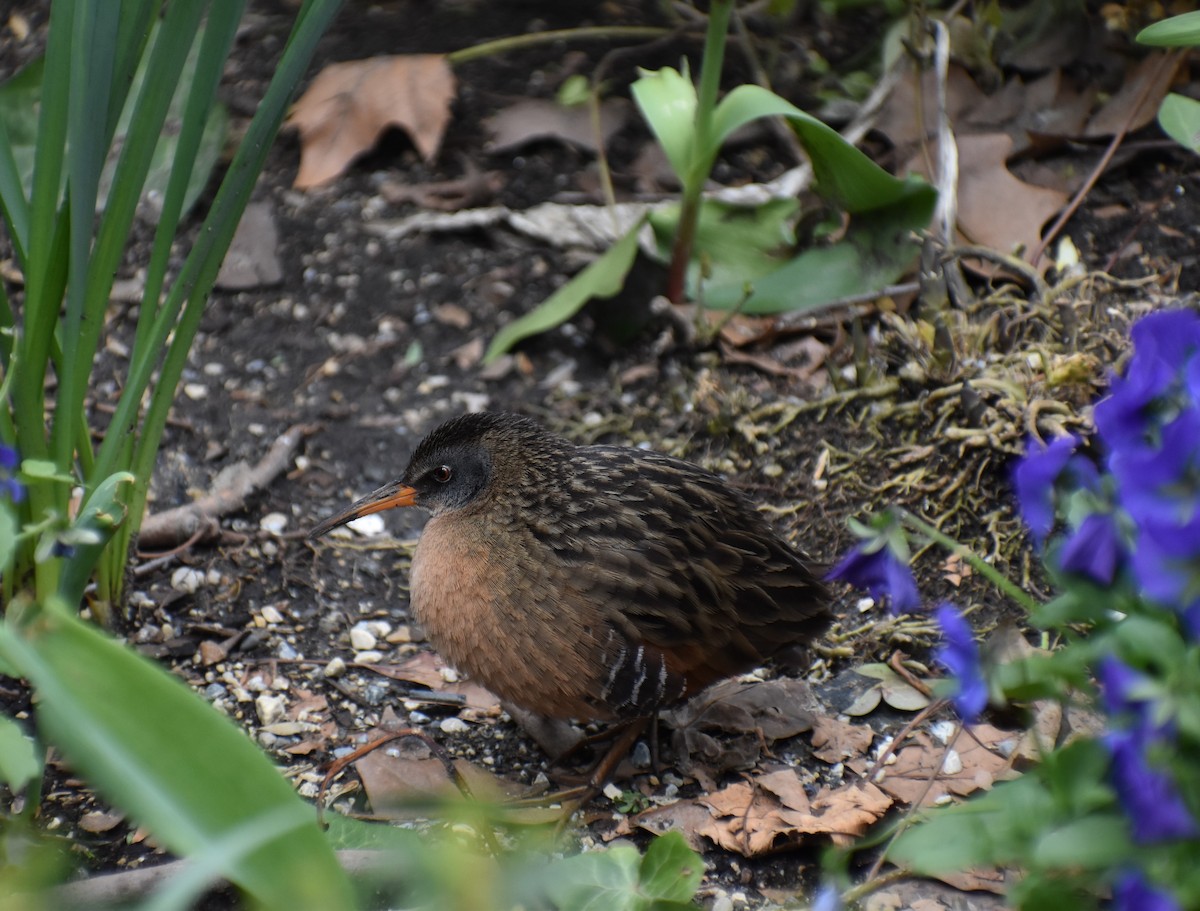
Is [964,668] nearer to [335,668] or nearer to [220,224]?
[220,224]

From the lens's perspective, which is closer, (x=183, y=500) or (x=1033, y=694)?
(x=1033, y=694)

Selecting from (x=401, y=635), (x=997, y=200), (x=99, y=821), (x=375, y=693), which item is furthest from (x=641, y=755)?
(x=997, y=200)

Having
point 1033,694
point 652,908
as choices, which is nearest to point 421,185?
point 652,908

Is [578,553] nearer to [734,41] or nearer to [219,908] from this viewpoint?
[219,908]

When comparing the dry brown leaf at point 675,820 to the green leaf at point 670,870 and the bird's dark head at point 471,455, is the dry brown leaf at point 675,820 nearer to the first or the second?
the green leaf at point 670,870

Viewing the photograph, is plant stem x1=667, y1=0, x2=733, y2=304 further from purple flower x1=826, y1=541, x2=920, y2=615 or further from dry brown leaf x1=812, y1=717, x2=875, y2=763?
purple flower x1=826, y1=541, x2=920, y2=615

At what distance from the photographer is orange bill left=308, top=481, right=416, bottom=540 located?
359cm

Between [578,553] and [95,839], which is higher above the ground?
[578,553]

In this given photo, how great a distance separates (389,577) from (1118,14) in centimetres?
336

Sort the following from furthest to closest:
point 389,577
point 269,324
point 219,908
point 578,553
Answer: point 269,324 → point 389,577 → point 578,553 → point 219,908

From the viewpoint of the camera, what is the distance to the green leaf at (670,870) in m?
2.28

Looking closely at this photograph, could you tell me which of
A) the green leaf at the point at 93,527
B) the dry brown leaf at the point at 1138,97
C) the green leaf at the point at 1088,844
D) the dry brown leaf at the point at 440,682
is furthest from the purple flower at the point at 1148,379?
the dry brown leaf at the point at 1138,97

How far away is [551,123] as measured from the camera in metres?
5.48

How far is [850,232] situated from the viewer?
13.9 ft
